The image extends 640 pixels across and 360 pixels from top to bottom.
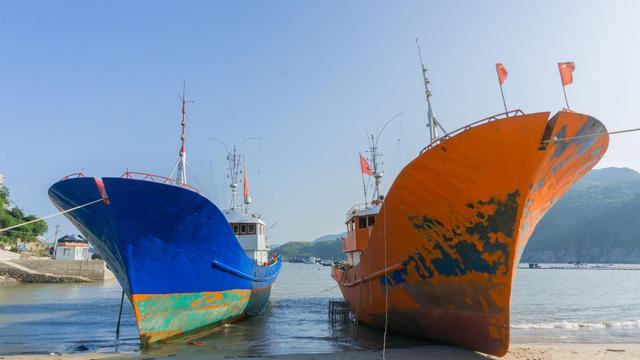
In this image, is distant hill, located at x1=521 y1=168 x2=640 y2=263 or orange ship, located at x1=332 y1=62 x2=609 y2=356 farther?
distant hill, located at x1=521 y1=168 x2=640 y2=263

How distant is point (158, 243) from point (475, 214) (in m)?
7.82

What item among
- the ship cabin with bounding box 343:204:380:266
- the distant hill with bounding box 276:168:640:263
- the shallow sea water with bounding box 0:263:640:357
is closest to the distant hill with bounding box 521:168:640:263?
the distant hill with bounding box 276:168:640:263

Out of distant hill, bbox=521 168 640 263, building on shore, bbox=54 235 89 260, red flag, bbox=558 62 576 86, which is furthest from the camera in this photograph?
distant hill, bbox=521 168 640 263

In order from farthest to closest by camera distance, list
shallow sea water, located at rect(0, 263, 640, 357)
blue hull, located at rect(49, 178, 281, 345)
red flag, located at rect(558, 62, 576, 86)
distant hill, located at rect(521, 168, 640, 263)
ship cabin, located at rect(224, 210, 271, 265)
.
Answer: distant hill, located at rect(521, 168, 640, 263), ship cabin, located at rect(224, 210, 271, 265), shallow sea water, located at rect(0, 263, 640, 357), blue hull, located at rect(49, 178, 281, 345), red flag, located at rect(558, 62, 576, 86)

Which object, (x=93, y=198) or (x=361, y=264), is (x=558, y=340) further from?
(x=93, y=198)

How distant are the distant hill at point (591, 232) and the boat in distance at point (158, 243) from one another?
14127 cm

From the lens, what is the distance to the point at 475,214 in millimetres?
9211

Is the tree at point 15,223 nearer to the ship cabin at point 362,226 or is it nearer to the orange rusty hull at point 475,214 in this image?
the ship cabin at point 362,226

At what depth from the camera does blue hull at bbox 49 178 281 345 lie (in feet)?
34.7

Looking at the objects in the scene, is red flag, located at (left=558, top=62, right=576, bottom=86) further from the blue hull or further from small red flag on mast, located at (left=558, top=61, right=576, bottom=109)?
the blue hull

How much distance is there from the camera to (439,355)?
985 centimetres

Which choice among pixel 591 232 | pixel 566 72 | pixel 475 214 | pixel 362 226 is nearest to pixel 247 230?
pixel 362 226

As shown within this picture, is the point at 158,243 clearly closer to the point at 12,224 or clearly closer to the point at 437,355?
the point at 437,355

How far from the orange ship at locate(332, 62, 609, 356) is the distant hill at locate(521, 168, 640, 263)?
139m
